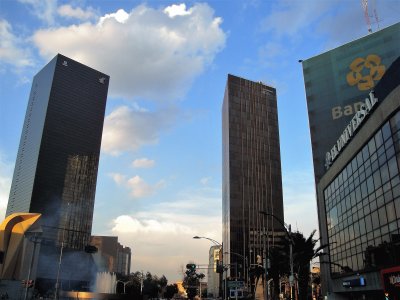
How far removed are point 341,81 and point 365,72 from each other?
5591mm

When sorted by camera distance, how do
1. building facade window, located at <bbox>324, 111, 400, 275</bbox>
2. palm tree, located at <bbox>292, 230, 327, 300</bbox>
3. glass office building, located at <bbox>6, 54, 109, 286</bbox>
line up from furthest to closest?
glass office building, located at <bbox>6, 54, 109, 286</bbox>
palm tree, located at <bbox>292, 230, 327, 300</bbox>
building facade window, located at <bbox>324, 111, 400, 275</bbox>

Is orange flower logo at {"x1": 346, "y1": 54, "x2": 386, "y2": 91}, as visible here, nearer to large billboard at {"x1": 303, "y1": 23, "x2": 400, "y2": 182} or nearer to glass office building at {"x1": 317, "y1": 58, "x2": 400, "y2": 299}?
large billboard at {"x1": 303, "y1": 23, "x2": 400, "y2": 182}

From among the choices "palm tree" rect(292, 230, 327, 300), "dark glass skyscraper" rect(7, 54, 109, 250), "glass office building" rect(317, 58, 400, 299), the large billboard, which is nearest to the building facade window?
"glass office building" rect(317, 58, 400, 299)

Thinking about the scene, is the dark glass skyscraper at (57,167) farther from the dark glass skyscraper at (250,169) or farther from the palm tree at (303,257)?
the palm tree at (303,257)

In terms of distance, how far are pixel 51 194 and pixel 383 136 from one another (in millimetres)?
143738

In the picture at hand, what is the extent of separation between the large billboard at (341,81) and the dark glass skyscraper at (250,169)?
58672mm

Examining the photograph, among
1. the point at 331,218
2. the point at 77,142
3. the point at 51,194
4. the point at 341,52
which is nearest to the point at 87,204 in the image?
the point at 51,194

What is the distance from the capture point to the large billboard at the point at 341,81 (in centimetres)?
8075

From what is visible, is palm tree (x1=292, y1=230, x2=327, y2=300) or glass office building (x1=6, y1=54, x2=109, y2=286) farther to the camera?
glass office building (x1=6, y1=54, x2=109, y2=286)

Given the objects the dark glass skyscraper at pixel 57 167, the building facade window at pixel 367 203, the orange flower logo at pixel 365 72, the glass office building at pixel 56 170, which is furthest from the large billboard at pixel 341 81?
the dark glass skyscraper at pixel 57 167

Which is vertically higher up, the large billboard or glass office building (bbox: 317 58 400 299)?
the large billboard

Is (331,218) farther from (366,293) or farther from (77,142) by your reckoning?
(77,142)

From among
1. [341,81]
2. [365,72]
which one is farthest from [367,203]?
[341,81]

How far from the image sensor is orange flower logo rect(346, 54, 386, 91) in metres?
80.5
